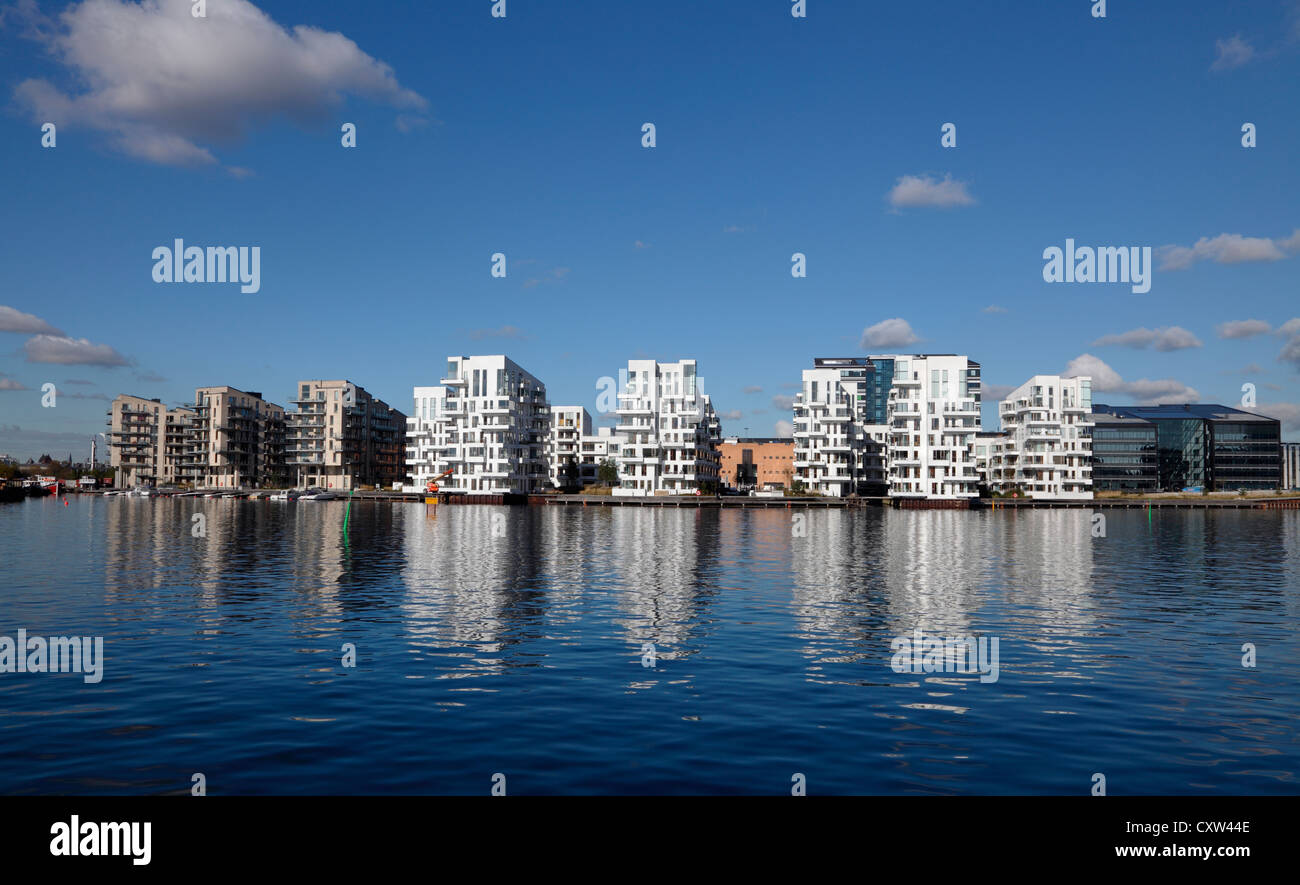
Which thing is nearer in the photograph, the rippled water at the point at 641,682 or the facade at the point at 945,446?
the rippled water at the point at 641,682

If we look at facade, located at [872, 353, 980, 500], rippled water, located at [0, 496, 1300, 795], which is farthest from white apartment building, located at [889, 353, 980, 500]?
rippled water, located at [0, 496, 1300, 795]

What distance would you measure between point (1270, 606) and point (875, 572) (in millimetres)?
21844

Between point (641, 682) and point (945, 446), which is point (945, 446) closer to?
point (945, 446)

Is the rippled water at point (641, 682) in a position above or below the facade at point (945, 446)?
below

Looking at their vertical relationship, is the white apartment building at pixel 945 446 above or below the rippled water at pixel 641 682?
above

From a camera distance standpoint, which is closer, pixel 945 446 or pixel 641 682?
pixel 641 682

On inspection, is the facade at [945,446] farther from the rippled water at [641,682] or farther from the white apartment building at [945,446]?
the rippled water at [641,682]

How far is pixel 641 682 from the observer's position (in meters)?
26.3

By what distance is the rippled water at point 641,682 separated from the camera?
59.5 feet

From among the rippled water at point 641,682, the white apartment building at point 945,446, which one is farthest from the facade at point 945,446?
the rippled water at point 641,682

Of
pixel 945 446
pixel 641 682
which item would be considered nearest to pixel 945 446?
pixel 945 446

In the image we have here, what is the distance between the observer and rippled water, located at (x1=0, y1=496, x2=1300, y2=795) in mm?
18141
